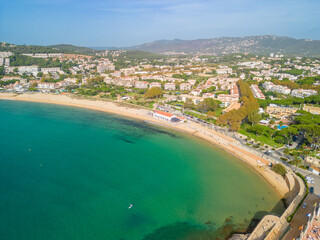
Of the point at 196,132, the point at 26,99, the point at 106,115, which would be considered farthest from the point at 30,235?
the point at 26,99

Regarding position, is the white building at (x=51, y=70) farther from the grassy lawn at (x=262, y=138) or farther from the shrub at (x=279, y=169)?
the shrub at (x=279, y=169)

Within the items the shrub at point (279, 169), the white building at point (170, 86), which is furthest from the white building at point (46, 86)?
the shrub at point (279, 169)

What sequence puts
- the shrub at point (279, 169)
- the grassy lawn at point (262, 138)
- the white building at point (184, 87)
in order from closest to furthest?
the shrub at point (279, 169) < the grassy lawn at point (262, 138) < the white building at point (184, 87)

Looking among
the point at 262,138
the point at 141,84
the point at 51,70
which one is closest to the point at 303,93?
the point at 262,138

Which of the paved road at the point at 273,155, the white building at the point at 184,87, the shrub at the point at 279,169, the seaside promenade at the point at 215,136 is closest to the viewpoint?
the seaside promenade at the point at 215,136

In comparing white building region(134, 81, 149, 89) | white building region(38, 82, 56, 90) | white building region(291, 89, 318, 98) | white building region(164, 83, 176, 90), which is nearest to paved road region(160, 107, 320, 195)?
white building region(291, 89, 318, 98)

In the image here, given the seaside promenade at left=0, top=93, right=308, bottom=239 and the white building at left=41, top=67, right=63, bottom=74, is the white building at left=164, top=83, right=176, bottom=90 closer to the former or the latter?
the seaside promenade at left=0, top=93, right=308, bottom=239

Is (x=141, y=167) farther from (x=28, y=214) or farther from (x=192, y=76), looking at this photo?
(x=192, y=76)
